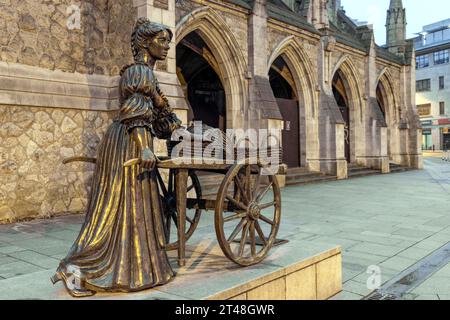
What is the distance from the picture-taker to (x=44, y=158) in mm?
7156

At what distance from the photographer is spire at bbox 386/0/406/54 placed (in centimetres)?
2173

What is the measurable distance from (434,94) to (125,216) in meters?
49.6

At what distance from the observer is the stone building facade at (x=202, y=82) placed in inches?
273

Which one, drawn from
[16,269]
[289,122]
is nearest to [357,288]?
[16,269]

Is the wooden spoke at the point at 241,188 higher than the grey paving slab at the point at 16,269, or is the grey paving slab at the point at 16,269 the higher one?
the wooden spoke at the point at 241,188

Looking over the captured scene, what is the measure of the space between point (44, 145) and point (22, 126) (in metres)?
0.49

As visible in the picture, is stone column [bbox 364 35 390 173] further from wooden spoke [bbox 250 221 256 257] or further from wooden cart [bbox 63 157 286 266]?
wooden spoke [bbox 250 221 256 257]

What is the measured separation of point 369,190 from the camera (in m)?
11.8

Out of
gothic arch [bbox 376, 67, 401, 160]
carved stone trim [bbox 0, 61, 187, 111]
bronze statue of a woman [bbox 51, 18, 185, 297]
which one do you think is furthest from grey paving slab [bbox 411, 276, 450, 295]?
gothic arch [bbox 376, 67, 401, 160]

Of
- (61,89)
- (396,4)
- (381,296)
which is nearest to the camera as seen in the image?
(381,296)

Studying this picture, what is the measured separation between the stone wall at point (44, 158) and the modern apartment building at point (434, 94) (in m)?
44.7

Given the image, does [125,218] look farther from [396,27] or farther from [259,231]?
[396,27]

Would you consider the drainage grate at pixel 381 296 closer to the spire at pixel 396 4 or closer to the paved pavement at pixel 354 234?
the paved pavement at pixel 354 234

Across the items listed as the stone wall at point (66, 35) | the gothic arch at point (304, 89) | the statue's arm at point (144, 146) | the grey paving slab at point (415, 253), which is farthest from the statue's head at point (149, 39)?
the gothic arch at point (304, 89)
